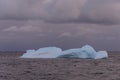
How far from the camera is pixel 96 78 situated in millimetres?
26422

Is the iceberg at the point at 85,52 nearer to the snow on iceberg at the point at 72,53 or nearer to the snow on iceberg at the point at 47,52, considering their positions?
the snow on iceberg at the point at 72,53

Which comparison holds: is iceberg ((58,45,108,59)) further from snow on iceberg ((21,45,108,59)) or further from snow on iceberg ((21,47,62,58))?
snow on iceberg ((21,47,62,58))

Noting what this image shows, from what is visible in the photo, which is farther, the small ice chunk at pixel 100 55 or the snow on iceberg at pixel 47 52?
the small ice chunk at pixel 100 55

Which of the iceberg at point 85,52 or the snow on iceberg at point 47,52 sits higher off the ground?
the snow on iceberg at point 47,52

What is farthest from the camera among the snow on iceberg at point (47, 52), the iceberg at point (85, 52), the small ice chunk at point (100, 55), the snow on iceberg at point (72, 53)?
the small ice chunk at point (100, 55)

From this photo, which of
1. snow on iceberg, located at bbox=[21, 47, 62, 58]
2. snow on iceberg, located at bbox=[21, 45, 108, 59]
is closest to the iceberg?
snow on iceberg, located at bbox=[21, 45, 108, 59]

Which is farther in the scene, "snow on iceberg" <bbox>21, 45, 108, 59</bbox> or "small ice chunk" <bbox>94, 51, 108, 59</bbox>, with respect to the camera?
"small ice chunk" <bbox>94, 51, 108, 59</bbox>

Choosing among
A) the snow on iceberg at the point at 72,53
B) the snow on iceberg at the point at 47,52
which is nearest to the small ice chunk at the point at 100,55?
the snow on iceberg at the point at 72,53

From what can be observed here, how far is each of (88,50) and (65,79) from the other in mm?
25395

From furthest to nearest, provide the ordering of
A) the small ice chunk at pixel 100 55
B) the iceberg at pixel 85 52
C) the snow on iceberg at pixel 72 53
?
the small ice chunk at pixel 100 55
the snow on iceberg at pixel 72 53
the iceberg at pixel 85 52

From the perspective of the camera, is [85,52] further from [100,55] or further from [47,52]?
[47,52]

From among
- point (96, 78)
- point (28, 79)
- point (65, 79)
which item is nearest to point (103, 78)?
point (96, 78)

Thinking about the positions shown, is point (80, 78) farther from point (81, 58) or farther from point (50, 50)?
point (81, 58)

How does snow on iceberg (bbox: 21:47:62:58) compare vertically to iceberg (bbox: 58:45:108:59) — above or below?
above
